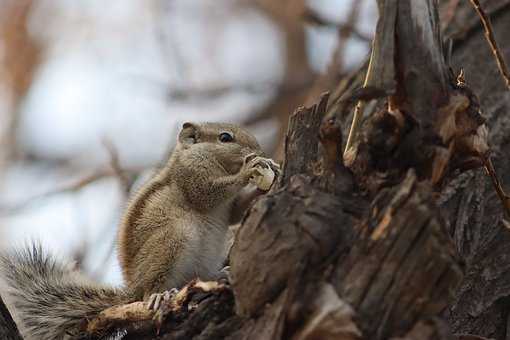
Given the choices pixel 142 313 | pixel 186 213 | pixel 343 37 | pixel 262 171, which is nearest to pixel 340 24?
pixel 343 37

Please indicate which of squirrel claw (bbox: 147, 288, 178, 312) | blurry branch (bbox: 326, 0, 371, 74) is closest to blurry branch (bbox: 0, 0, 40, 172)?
blurry branch (bbox: 326, 0, 371, 74)

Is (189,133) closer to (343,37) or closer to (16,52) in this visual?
(343,37)

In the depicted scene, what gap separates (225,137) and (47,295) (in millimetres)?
1032

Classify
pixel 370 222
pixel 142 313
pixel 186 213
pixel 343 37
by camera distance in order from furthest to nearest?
pixel 343 37
pixel 186 213
pixel 142 313
pixel 370 222

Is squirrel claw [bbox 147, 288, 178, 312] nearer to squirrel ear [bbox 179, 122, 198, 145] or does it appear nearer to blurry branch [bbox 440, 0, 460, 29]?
squirrel ear [bbox 179, 122, 198, 145]

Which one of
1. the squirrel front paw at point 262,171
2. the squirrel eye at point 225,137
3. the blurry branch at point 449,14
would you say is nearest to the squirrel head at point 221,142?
the squirrel eye at point 225,137

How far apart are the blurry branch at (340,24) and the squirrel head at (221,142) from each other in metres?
0.88

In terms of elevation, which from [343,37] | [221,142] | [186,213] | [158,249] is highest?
[343,37]

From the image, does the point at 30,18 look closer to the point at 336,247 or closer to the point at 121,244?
the point at 121,244

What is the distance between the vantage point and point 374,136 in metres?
1.88

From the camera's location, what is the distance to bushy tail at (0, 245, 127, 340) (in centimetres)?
248

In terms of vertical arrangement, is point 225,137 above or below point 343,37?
below

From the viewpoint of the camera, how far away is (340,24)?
4.05 meters

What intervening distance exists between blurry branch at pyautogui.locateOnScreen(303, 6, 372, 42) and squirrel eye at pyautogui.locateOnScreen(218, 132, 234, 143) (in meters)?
0.94
